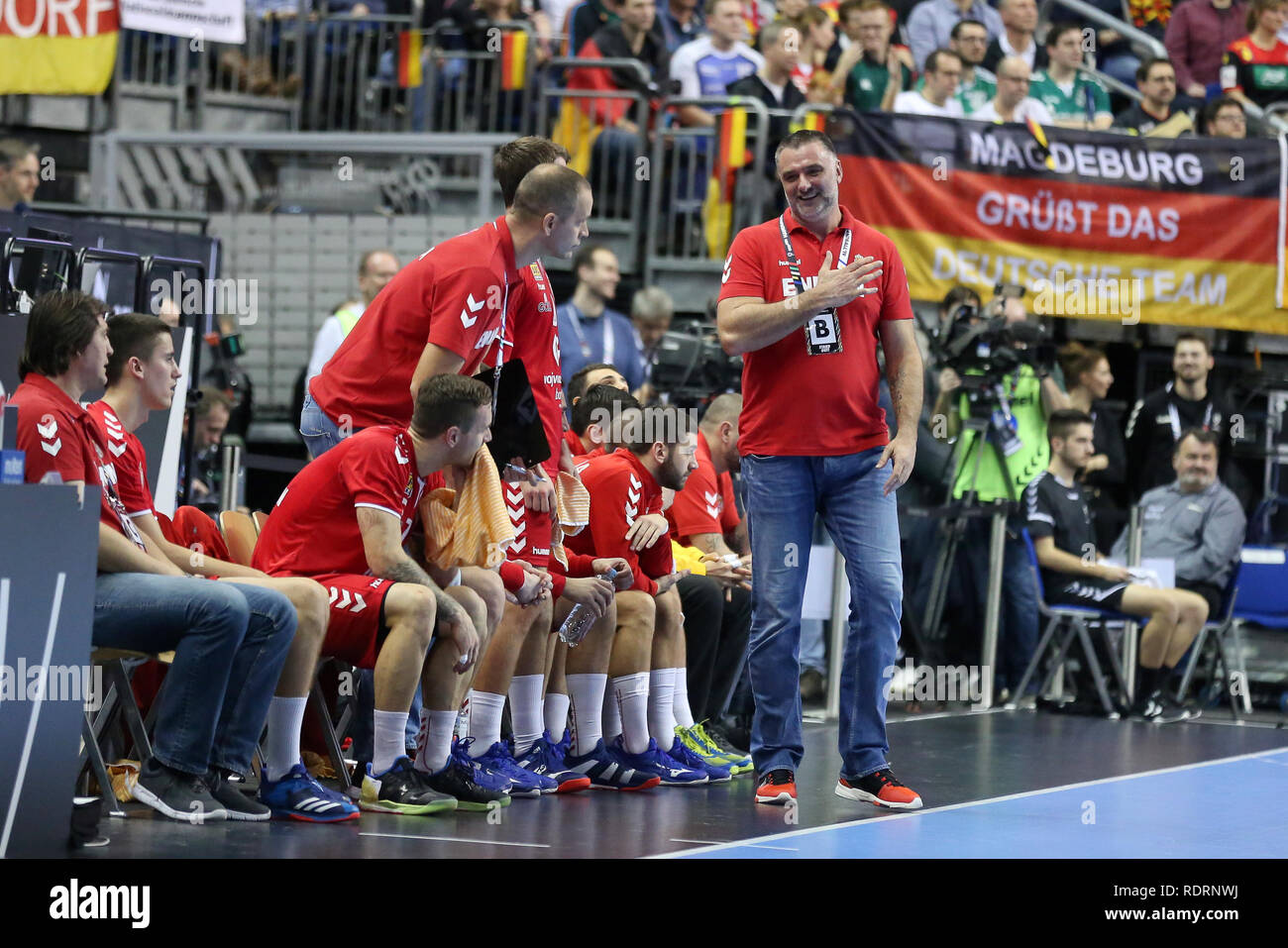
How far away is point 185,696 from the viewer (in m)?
5.36

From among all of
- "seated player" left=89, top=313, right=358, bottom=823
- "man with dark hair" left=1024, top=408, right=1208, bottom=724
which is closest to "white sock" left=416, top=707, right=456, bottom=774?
"seated player" left=89, top=313, right=358, bottom=823

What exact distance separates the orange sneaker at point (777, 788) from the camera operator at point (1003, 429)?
4326mm

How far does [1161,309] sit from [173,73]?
24.0ft

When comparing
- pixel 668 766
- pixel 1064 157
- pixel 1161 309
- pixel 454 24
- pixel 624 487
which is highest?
pixel 454 24

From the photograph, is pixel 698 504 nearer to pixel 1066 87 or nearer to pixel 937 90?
pixel 937 90

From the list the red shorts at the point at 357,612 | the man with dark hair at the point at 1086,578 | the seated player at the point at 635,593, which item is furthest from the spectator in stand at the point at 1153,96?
the red shorts at the point at 357,612

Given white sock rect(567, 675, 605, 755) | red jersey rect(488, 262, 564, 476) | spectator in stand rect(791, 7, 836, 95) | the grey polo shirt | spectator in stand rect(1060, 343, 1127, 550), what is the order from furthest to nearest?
spectator in stand rect(791, 7, 836, 95) → spectator in stand rect(1060, 343, 1127, 550) → the grey polo shirt → white sock rect(567, 675, 605, 755) → red jersey rect(488, 262, 564, 476)

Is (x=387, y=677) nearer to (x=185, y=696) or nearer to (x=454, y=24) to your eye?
(x=185, y=696)

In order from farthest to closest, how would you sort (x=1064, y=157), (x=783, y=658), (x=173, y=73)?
(x=173, y=73) → (x=1064, y=157) → (x=783, y=658)

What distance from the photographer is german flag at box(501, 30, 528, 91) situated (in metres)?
12.1

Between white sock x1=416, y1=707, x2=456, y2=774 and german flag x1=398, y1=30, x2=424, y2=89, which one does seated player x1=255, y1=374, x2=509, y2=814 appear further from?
german flag x1=398, y1=30, x2=424, y2=89

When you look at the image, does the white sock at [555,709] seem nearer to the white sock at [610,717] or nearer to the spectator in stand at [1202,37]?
the white sock at [610,717]

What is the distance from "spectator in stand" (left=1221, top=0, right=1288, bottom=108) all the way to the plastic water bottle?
861cm
